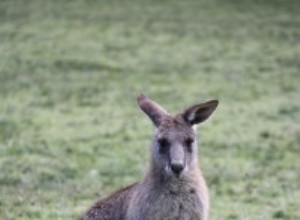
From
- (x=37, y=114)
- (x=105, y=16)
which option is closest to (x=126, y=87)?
(x=37, y=114)

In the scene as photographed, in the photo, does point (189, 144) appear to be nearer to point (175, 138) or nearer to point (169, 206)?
point (175, 138)

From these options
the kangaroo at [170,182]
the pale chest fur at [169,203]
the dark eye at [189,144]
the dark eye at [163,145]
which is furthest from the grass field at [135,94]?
the dark eye at [189,144]

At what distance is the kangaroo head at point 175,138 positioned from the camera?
6.54 meters

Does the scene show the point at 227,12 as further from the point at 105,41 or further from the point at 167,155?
the point at 167,155

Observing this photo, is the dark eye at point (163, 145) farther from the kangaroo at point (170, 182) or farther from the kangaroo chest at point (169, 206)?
the kangaroo chest at point (169, 206)

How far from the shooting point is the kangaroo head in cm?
654

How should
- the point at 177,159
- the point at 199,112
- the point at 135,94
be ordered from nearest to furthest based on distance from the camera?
the point at 177,159
the point at 199,112
the point at 135,94

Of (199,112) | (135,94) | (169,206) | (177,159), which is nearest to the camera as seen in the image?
(177,159)

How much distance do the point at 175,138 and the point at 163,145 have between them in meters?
0.11

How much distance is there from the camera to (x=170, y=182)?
21.9 feet

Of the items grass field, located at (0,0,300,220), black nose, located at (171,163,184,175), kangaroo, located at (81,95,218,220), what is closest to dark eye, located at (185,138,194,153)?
kangaroo, located at (81,95,218,220)

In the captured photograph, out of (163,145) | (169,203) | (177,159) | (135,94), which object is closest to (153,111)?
(163,145)

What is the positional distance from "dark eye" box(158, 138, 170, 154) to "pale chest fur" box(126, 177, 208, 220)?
0.28m

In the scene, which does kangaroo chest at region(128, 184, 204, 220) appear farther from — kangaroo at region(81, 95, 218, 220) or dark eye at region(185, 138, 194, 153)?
dark eye at region(185, 138, 194, 153)
